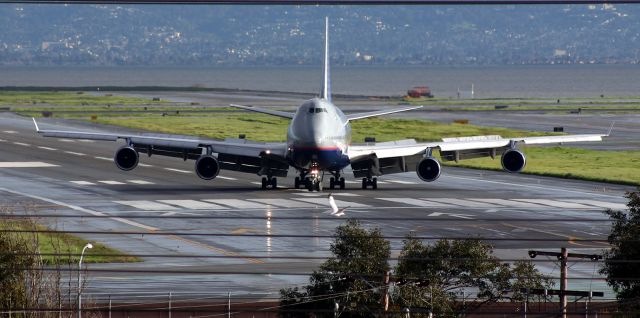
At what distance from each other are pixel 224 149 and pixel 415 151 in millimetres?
10977

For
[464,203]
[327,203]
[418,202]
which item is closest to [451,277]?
[327,203]

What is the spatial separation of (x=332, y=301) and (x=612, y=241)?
27.8 feet

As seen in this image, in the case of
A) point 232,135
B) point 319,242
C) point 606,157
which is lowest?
point 319,242

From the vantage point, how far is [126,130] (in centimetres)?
13238

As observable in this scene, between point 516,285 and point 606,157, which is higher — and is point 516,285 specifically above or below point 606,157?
below

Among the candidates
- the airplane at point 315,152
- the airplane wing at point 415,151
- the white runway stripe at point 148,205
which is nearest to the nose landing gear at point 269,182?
the airplane at point 315,152

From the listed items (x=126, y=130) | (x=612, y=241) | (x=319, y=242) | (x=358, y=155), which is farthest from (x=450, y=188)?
(x=126, y=130)

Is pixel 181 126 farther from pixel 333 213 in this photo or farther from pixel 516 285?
pixel 516 285

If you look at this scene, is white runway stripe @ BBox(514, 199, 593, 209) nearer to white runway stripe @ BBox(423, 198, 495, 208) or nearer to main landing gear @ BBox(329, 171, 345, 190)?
white runway stripe @ BBox(423, 198, 495, 208)

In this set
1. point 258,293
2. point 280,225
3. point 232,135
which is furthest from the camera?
point 232,135

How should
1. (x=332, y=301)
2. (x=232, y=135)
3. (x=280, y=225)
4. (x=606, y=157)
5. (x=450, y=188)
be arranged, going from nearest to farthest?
1. (x=332, y=301)
2. (x=280, y=225)
3. (x=450, y=188)
4. (x=606, y=157)
5. (x=232, y=135)

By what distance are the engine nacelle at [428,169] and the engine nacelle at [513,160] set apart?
4.36 meters

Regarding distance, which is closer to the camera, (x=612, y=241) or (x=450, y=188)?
A: (x=612, y=241)

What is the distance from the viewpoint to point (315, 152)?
68.2 meters
